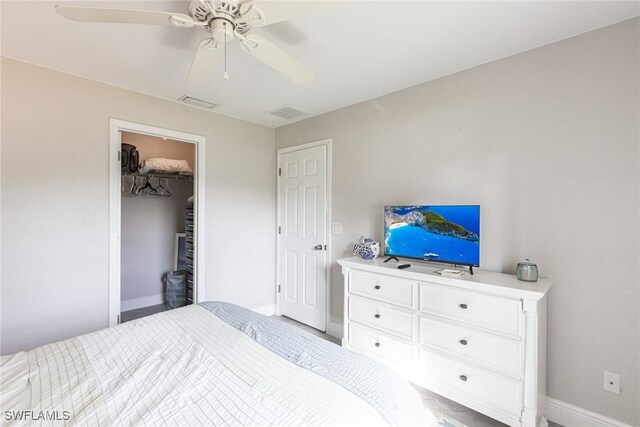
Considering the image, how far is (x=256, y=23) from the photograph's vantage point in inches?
51.5

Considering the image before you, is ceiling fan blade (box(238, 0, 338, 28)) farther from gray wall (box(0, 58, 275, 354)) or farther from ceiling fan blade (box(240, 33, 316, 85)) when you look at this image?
gray wall (box(0, 58, 275, 354))

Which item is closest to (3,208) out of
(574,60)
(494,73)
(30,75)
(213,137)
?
(30,75)

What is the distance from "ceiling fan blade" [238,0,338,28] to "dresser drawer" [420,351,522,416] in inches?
83.5

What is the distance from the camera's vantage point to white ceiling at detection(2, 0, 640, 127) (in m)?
1.59

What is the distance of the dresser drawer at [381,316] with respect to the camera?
212 cm

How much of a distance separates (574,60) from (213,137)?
3112mm

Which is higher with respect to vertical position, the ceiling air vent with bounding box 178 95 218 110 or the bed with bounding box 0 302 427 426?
the ceiling air vent with bounding box 178 95 218 110

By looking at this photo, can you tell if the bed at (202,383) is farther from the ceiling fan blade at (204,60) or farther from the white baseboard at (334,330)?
the white baseboard at (334,330)

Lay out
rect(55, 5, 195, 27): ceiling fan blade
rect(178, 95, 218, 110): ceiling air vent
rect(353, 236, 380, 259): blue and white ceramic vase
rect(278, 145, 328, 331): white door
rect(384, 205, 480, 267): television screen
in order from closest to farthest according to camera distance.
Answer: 1. rect(55, 5, 195, 27): ceiling fan blade
2. rect(384, 205, 480, 267): television screen
3. rect(353, 236, 380, 259): blue and white ceramic vase
4. rect(178, 95, 218, 110): ceiling air vent
5. rect(278, 145, 328, 331): white door

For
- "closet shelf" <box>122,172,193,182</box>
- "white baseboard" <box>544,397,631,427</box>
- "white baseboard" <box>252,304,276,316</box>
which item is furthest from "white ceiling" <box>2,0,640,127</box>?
"white baseboard" <box>252,304,276,316</box>

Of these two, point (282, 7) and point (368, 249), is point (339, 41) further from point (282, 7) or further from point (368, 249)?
point (368, 249)

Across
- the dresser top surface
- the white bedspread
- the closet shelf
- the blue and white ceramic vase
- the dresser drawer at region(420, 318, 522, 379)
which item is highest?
the closet shelf

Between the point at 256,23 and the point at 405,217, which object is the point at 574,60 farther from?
the point at 256,23

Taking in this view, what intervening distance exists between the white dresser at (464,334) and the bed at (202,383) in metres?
0.90
